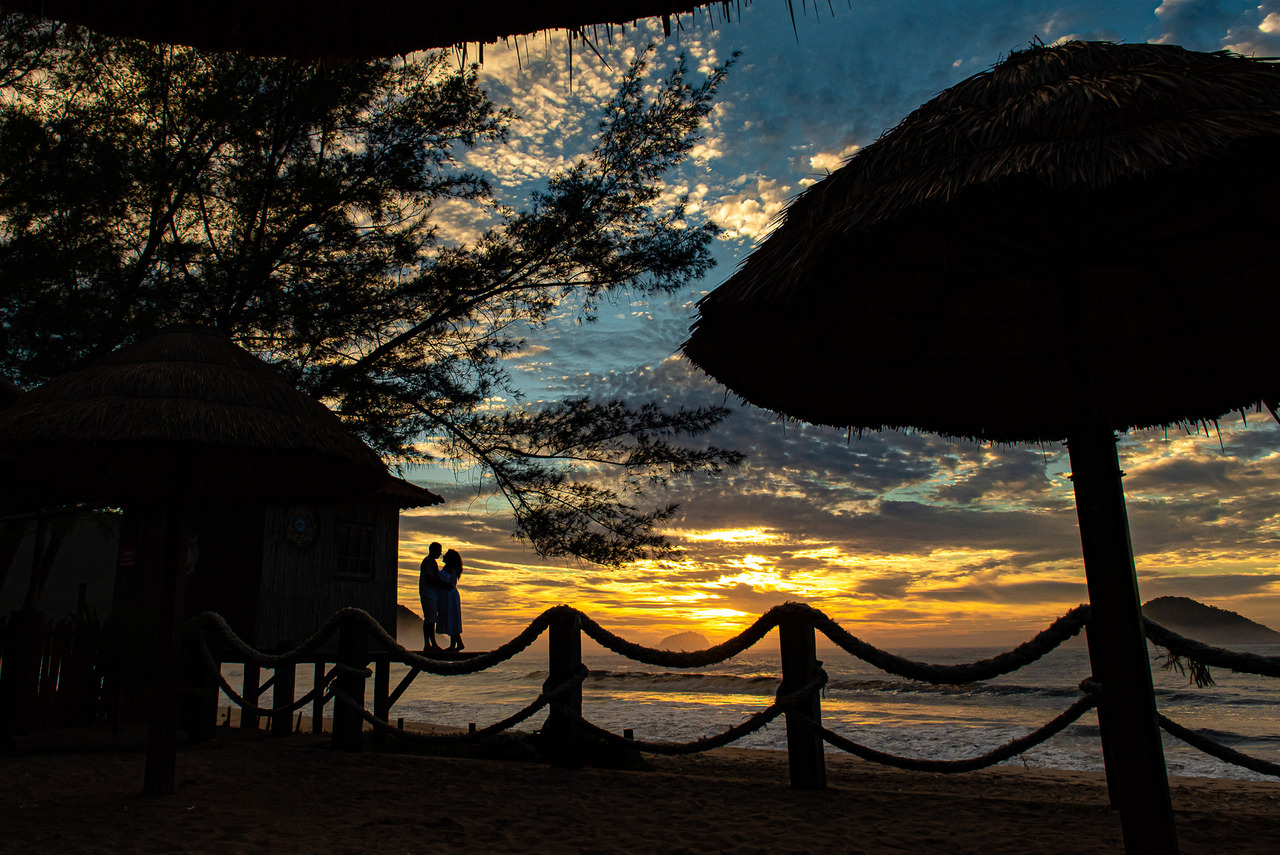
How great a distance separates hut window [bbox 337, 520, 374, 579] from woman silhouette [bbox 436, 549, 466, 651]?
165cm

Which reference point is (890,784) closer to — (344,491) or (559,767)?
(559,767)

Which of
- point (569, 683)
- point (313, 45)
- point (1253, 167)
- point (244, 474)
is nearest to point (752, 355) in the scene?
point (1253, 167)

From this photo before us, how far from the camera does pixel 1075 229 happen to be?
3.86 m

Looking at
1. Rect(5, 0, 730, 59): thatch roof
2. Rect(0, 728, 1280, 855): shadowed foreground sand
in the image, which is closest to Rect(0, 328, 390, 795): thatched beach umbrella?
Rect(0, 728, 1280, 855): shadowed foreground sand

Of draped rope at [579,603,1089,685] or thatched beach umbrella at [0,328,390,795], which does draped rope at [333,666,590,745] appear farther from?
thatched beach umbrella at [0,328,390,795]

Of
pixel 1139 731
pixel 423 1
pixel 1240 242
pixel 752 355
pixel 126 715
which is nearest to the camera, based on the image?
pixel 1139 731

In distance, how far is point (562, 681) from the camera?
701cm

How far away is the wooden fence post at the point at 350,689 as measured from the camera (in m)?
8.12

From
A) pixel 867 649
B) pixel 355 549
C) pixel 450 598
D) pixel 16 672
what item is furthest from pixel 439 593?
pixel 867 649

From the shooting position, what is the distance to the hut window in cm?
1398

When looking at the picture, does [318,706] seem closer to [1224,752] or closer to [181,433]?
[181,433]

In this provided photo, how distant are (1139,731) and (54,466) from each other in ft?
26.3

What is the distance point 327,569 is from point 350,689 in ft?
19.6

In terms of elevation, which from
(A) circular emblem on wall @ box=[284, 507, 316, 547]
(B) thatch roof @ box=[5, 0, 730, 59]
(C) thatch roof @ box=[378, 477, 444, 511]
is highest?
(B) thatch roof @ box=[5, 0, 730, 59]
